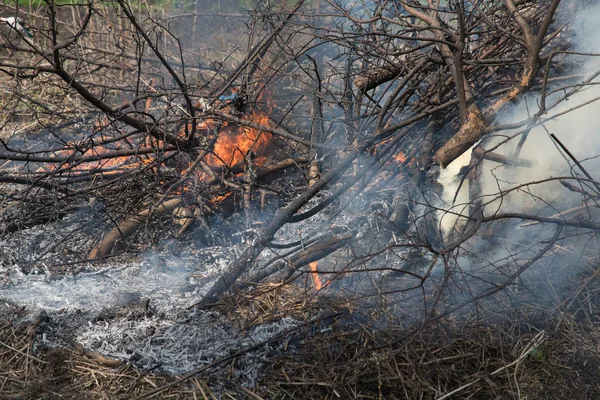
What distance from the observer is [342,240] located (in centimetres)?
384

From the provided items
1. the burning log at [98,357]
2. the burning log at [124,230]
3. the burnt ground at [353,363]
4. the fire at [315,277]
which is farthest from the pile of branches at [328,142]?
the burning log at [98,357]

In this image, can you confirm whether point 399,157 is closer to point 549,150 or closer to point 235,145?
point 549,150

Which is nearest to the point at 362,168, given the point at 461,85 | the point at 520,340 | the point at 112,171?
the point at 461,85

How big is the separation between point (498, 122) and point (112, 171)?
10.5ft

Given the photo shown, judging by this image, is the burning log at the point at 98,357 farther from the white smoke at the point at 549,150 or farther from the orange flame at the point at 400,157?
→ the orange flame at the point at 400,157

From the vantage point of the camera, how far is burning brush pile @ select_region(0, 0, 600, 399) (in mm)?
3055

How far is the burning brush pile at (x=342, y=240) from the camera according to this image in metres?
3.05

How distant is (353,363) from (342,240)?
1.07 metres

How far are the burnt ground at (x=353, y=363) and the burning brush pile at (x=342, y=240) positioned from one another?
0.04ft

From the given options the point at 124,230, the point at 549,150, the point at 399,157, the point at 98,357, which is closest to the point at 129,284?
the point at 124,230

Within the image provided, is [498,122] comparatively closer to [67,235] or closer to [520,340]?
[520,340]

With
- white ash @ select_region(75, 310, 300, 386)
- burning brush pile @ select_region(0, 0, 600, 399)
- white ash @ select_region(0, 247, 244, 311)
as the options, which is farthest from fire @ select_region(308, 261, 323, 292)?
white ash @ select_region(0, 247, 244, 311)

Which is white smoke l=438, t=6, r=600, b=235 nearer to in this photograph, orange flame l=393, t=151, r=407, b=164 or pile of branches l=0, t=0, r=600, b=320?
pile of branches l=0, t=0, r=600, b=320

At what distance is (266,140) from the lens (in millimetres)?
5078
